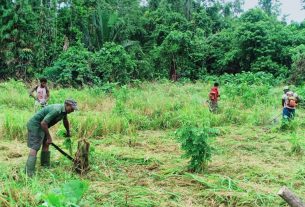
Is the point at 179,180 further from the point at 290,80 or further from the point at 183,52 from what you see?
the point at 183,52

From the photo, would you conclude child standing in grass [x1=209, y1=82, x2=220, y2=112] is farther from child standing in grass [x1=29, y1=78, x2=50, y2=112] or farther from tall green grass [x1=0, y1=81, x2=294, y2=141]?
child standing in grass [x1=29, y1=78, x2=50, y2=112]

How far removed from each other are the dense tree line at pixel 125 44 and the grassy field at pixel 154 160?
6.72 meters

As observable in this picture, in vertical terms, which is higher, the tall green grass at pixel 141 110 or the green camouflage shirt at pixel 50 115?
the green camouflage shirt at pixel 50 115

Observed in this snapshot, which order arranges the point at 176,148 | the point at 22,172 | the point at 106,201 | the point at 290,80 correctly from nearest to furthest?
the point at 106,201 → the point at 22,172 → the point at 176,148 → the point at 290,80

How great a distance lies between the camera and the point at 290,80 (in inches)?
737

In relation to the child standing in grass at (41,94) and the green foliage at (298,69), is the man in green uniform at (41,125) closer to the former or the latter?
the child standing in grass at (41,94)

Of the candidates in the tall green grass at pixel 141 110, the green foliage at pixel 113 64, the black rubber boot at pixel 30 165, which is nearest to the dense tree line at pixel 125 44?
the green foliage at pixel 113 64

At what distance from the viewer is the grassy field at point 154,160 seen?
4879mm

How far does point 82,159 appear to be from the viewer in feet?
19.7

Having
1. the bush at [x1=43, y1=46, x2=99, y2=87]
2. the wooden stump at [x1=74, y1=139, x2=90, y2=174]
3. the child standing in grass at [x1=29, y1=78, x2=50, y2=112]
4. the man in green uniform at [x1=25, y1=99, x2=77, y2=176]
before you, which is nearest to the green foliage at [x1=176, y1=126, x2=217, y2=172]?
the wooden stump at [x1=74, y1=139, x2=90, y2=174]

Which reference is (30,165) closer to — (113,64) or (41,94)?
(41,94)

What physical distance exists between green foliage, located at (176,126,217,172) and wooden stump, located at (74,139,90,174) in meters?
1.37

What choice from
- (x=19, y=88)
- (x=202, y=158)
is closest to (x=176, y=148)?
(x=202, y=158)

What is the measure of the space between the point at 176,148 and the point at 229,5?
2586 centimetres
